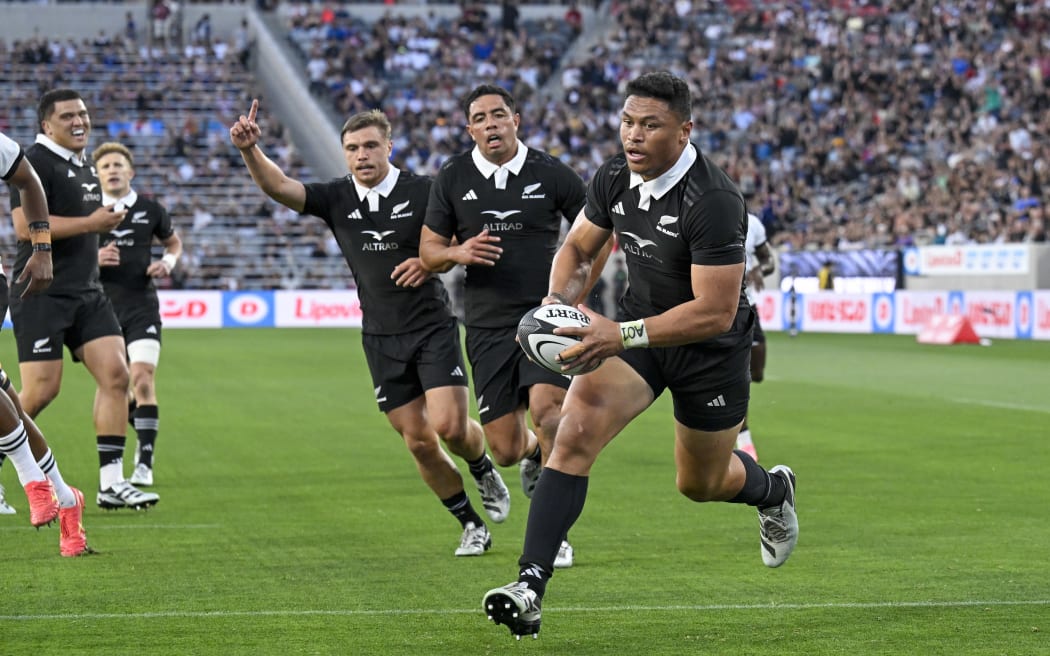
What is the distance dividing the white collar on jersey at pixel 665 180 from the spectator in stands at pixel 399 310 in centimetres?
250

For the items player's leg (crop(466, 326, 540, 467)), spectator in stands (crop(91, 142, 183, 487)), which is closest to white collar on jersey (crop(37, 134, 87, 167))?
spectator in stands (crop(91, 142, 183, 487))

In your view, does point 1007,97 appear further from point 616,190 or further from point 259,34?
point 616,190

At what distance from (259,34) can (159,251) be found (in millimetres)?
12129

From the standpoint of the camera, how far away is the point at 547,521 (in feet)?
20.7

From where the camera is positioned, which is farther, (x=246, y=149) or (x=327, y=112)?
(x=327, y=112)

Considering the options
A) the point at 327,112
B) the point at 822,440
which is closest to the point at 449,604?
the point at 822,440

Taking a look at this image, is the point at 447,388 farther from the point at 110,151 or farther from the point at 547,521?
the point at 110,151

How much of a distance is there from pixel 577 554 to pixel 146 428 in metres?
4.61

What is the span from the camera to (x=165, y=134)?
46812 mm

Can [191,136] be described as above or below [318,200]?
below

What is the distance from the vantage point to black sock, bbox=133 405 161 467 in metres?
11.9

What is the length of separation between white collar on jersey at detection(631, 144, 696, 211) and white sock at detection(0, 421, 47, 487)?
3530 mm

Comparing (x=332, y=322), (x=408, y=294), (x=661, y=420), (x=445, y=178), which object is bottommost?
(x=332, y=322)

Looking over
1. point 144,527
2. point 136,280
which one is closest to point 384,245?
point 144,527
